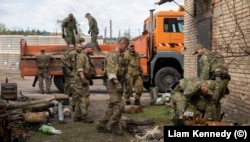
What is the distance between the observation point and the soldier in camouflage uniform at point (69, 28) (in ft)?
51.6

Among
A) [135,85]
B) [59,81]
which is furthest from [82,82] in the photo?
[59,81]

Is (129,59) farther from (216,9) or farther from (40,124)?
(40,124)

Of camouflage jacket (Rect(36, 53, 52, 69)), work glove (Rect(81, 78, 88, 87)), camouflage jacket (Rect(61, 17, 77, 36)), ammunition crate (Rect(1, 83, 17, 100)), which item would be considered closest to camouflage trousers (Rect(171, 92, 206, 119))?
work glove (Rect(81, 78, 88, 87))

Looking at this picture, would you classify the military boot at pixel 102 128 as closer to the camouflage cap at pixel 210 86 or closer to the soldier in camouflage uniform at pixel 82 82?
the soldier in camouflage uniform at pixel 82 82

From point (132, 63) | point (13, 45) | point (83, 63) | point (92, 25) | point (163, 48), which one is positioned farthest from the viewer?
point (13, 45)

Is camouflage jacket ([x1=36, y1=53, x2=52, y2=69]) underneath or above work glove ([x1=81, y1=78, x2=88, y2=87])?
above

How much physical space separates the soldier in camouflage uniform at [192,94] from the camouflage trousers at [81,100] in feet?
8.99

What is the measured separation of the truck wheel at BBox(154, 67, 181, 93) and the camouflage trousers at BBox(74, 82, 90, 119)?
6.04 m

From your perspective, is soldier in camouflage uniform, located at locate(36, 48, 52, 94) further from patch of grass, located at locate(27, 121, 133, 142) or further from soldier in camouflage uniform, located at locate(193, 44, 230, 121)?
soldier in camouflage uniform, located at locate(193, 44, 230, 121)

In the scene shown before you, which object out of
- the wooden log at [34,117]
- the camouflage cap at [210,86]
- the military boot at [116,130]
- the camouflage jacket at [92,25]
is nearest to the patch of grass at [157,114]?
the military boot at [116,130]

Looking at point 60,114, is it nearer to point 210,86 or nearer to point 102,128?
point 102,128

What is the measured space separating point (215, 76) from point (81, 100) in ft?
10.4

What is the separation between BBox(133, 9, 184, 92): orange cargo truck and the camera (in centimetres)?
1499

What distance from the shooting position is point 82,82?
9.31 meters
